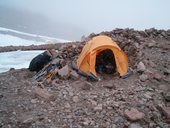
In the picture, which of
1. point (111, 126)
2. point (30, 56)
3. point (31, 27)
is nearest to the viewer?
point (111, 126)

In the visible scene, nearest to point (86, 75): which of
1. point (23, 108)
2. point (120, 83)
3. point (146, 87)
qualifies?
point (120, 83)

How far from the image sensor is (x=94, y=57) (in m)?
7.01

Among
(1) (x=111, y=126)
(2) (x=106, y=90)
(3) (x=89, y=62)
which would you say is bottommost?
(1) (x=111, y=126)

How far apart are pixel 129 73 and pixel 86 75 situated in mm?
1120

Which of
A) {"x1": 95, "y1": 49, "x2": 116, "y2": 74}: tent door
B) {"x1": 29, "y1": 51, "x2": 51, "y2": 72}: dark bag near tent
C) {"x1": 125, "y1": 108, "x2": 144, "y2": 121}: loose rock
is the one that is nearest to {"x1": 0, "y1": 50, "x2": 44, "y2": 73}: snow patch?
{"x1": 29, "y1": 51, "x2": 51, "y2": 72}: dark bag near tent

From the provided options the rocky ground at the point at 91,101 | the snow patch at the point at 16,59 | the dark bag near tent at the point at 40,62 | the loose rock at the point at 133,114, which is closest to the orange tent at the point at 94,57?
the rocky ground at the point at 91,101

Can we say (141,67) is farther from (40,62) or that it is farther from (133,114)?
(40,62)

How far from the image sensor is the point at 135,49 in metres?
8.20

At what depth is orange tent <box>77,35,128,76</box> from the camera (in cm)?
696

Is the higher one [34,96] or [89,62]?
[89,62]

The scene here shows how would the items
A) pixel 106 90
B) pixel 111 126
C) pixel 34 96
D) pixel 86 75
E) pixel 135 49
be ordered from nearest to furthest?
pixel 111 126 < pixel 34 96 < pixel 106 90 < pixel 86 75 < pixel 135 49

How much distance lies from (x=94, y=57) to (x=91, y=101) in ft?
5.54

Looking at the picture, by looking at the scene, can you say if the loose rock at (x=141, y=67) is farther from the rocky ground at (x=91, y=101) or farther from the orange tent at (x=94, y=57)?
the orange tent at (x=94, y=57)

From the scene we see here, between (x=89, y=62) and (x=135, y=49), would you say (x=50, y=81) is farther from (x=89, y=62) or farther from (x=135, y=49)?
(x=135, y=49)
